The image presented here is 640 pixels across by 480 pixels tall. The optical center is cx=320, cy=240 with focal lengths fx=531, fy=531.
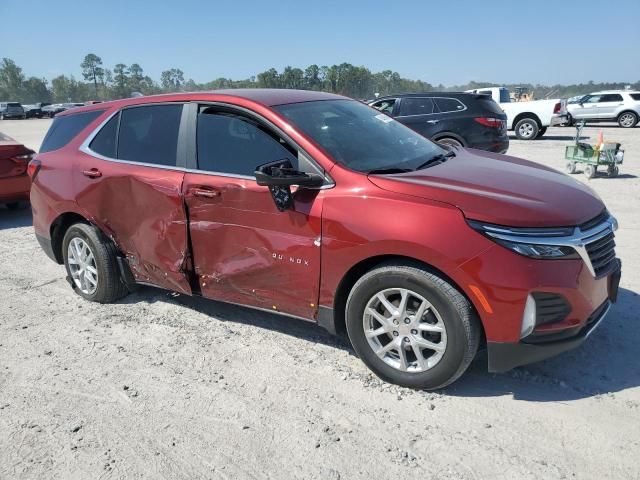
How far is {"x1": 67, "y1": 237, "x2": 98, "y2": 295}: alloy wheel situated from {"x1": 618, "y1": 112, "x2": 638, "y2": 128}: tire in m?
23.9

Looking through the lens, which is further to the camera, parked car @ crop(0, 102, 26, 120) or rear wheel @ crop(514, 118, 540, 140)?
parked car @ crop(0, 102, 26, 120)

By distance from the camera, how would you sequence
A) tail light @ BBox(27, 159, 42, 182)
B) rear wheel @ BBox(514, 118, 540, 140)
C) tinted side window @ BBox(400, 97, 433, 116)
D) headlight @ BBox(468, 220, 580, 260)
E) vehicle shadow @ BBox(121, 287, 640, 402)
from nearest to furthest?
headlight @ BBox(468, 220, 580, 260) → vehicle shadow @ BBox(121, 287, 640, 402) → tail light @ BBox(27, 159, 42, 182) → tinted side window @ BBox(400, 97, 433, 116) → rear wheel @ BBox(514, 118, 540, 140)

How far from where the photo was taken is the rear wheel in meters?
18.5

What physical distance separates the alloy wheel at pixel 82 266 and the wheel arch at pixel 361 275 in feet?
7.82

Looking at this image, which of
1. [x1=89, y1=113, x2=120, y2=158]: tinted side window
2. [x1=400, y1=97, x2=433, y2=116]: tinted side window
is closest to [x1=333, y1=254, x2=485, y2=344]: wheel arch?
[x1=89, y1=113, x2=120, y2=158]: tinted side window

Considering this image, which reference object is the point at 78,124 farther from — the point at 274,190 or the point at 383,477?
the point at 383,477

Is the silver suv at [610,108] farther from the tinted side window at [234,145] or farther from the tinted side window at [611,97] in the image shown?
the tinted side window at [234,145]

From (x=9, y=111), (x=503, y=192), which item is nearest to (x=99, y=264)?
→ (x=503, y=192)

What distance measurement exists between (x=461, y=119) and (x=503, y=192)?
802cm

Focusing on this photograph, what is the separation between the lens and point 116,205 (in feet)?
14.2

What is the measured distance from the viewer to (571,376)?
327 centimetres

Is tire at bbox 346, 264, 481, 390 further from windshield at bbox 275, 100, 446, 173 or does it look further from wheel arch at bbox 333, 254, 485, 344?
windshield at bbox 275, 100, 446, 173

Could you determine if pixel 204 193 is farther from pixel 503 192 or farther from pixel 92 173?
pixel 503 192

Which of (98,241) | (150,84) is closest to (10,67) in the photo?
(150,84)
